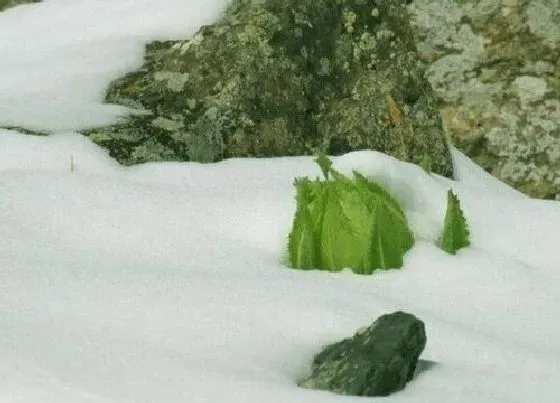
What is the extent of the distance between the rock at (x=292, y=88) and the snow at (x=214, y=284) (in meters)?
0.20

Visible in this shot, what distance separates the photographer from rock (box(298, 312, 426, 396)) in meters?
1.51

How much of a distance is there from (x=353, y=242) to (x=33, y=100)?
5.17 ft

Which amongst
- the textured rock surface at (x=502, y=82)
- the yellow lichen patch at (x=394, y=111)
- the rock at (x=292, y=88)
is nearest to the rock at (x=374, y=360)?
the rock at (x=292, y=88)

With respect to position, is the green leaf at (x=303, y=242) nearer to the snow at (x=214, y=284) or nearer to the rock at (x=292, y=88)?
the snow at (x=214, y=284)

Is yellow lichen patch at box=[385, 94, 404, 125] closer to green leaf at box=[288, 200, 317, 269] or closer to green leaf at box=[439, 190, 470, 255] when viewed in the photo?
green leaf at box=[439, 190, 470, 255]

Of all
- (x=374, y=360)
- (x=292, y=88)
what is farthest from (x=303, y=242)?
(x=292, y=88)

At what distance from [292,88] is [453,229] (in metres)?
1.16

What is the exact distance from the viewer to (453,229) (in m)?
2.25

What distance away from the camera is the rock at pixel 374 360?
59.4 inches

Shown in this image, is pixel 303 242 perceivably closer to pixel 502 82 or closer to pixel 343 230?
pixel 343 230

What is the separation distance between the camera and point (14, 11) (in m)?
4.46

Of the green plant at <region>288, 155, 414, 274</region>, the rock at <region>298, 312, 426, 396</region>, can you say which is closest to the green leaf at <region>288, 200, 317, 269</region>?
the green plant at <region>288, 155, 414, 274</region>

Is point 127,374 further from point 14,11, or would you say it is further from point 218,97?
point 14,11

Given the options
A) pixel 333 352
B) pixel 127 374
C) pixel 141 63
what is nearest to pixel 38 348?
pixel 127 374
